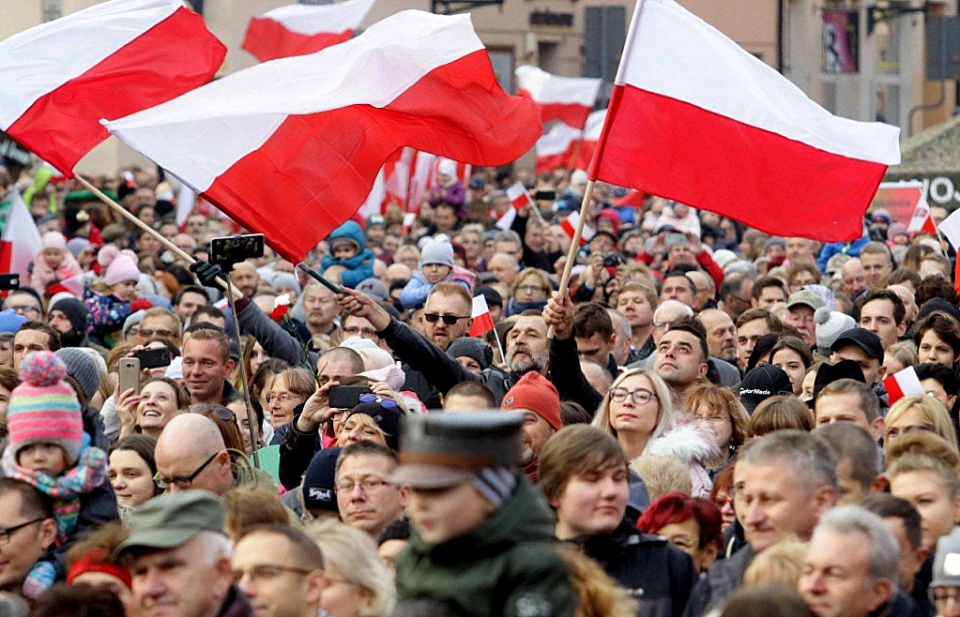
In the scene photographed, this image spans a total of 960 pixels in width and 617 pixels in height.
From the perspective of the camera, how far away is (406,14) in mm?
10672

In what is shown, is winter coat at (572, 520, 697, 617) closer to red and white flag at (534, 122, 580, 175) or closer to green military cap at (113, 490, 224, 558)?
green military cap at (113, 490, 224, 558)

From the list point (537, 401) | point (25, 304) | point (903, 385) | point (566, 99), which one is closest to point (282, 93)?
point (537, 401)

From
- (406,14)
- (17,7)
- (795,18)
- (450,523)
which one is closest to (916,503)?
(450,523)

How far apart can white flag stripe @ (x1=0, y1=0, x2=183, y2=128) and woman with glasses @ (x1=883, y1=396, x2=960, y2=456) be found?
554 centimetres

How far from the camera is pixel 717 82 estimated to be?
9477 mm

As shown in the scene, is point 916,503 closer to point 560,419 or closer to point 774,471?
point 774,471

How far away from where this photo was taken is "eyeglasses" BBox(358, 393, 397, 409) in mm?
8055

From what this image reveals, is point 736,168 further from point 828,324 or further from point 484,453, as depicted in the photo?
point 484,453

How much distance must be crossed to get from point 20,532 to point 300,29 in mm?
13716

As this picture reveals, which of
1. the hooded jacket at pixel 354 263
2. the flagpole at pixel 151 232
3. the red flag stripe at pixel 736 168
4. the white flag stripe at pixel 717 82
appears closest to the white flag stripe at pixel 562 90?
the hooded jacket at pixel 354 263

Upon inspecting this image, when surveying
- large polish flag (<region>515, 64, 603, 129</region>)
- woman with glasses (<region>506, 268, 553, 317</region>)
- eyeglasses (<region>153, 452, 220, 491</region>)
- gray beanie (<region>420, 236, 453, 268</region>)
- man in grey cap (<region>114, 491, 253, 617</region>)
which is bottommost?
large polish flag (<region>515, 64, 603, 129</region>)

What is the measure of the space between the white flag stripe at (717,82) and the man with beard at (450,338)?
163 cm

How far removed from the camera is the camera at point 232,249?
28.9 feet

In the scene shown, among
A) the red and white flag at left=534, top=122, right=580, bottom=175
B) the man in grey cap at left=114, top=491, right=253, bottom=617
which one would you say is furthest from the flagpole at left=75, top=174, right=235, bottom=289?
the red and white flag at left=534, top=122, right=580, bottom=175
